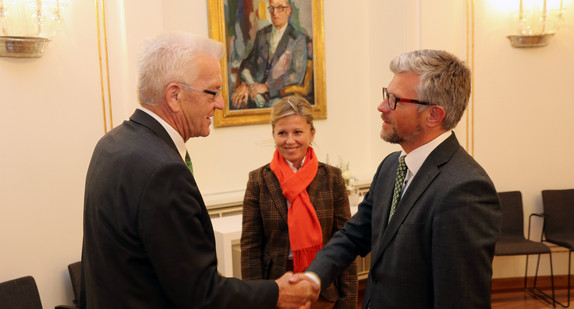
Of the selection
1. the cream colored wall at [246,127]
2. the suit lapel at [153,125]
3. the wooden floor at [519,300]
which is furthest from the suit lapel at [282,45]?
the suit lapel at [153,125]

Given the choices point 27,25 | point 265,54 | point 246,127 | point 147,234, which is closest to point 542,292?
point 246,127

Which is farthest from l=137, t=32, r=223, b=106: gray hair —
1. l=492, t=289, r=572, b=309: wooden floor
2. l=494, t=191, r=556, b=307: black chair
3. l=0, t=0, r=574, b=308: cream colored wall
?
l=492, t=289, r=572, b=309: wooden floor

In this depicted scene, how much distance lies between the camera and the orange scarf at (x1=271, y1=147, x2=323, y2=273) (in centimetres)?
312

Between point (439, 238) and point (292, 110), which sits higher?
point (292, 110)

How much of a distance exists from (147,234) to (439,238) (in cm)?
97

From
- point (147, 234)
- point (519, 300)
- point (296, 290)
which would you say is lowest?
point (519, 300)

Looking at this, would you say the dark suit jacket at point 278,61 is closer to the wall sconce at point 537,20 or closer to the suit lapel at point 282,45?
the suit lapel at point 282,45

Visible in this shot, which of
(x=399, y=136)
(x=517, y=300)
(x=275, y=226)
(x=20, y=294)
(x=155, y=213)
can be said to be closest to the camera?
(x=155, y=213)

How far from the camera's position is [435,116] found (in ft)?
7.12

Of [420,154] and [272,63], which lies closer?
[420,154]

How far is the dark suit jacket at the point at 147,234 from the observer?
1780 mm

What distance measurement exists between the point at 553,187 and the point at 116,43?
4717mm

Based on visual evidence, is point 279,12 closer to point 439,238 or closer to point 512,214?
point 512,214

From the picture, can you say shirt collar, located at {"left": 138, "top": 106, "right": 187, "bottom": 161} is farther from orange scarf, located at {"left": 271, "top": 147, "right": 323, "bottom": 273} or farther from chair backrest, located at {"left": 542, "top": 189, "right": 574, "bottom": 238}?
chair backrest, located at {"left": 542, "top": 189, "right": 574, "bottom": 238}
